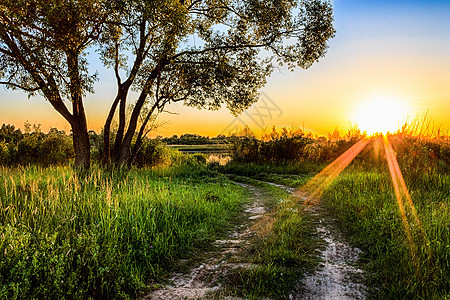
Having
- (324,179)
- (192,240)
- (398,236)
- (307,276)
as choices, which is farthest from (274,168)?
(307,276)

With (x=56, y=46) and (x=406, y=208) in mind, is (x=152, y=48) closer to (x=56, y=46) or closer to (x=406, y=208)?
(x=56, y=46)

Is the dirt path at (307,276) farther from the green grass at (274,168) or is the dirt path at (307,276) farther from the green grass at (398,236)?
the green grass at (274,168)

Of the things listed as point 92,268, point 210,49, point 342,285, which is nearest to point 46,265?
point 92,268

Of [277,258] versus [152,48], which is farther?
[152,48]

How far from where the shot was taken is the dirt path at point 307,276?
163 inches

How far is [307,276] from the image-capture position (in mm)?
4543

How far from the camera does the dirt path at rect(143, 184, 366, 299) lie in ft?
13.6

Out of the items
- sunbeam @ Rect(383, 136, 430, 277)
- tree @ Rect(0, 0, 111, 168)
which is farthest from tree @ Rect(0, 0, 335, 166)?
sunbeam @ Rect(383, 136, 430, 277)

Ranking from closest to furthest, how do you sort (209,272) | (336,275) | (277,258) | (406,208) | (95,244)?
(95,244)
(336,275)
(209,272)
(277,258)
(406,208)

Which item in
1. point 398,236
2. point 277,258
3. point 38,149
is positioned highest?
point 38,149

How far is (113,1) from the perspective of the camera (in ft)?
35.8

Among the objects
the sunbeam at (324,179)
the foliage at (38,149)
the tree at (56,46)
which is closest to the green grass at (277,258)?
the sunbeam at (324,179)

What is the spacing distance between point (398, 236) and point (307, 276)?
2025 millimetres

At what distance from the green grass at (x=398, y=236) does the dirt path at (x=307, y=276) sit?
28 centimetres
